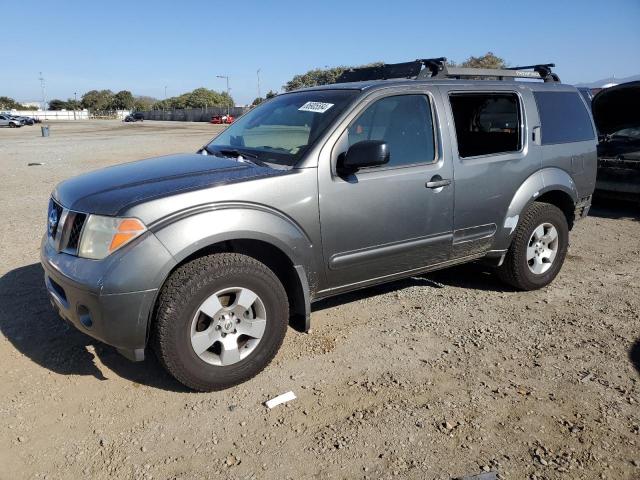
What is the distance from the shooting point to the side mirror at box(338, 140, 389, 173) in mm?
3336

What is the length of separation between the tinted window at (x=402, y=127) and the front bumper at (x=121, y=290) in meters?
1.67

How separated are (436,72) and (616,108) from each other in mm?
5511

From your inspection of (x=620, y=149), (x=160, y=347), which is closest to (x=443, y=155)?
(x=160, y=347)

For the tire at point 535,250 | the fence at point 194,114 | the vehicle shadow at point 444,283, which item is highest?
the fence at point 194,114

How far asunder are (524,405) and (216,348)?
72.1 inches

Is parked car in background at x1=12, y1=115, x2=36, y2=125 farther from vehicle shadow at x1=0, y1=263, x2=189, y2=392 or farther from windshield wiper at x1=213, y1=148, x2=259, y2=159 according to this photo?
windshield wiper at x1=213, y1=148, x2=259, y2=159

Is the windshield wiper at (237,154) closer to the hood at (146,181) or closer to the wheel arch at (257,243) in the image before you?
the hood at (146,181)

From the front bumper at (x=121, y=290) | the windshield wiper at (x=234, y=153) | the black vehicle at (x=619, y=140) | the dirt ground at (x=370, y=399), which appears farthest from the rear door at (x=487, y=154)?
the black vehicle at (x=619, y=140)

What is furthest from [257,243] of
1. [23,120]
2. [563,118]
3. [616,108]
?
[23,120]

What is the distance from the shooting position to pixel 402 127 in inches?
154

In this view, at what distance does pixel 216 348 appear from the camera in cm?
321

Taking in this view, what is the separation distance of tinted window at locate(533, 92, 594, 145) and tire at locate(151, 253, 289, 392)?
2.96 meters

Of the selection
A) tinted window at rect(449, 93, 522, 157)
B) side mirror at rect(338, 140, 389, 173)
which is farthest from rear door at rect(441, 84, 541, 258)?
side mirror at rect(338, 140, 389, 173)

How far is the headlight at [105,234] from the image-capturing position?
2840 millimetres
